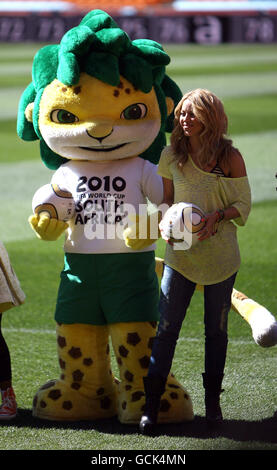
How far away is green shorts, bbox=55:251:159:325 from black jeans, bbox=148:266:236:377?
24 cm

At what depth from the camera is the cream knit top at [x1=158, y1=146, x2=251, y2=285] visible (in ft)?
13.9

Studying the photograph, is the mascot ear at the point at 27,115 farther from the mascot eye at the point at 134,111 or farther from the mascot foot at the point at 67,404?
the mascot foot at the point at 67,404

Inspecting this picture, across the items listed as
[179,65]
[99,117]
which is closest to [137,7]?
[179,65]

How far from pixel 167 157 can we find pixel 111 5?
127 ft

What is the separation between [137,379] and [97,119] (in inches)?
50.1

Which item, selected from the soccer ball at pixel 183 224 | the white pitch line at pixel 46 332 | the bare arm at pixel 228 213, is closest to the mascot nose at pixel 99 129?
the soccer ball at pixel 183 224

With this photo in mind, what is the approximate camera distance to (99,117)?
452 cm

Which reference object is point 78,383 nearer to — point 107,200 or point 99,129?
point 107,200

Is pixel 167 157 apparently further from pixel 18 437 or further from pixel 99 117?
pixel 18 437

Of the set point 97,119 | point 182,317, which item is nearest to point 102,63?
point 97,119

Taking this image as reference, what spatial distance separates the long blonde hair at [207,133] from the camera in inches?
165

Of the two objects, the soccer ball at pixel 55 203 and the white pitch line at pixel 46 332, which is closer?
the soccer ball at pixel 55 203

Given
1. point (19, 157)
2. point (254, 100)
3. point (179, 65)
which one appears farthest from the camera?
point (179, 65)
